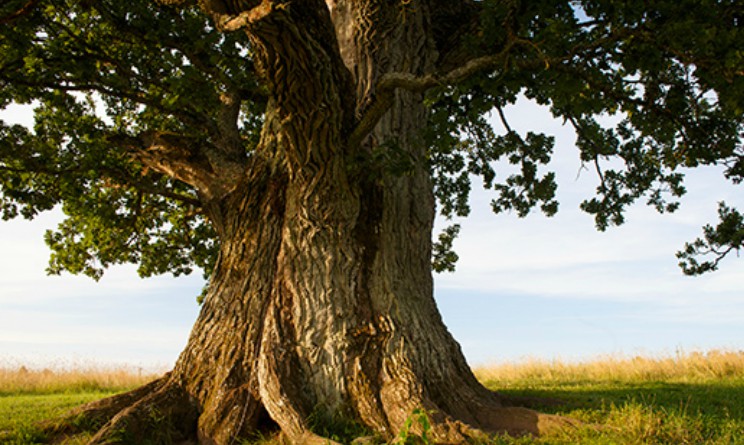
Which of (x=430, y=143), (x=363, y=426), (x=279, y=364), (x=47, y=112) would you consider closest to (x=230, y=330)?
(x=279, y=364)

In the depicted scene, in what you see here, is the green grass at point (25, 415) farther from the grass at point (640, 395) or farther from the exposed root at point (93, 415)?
the grass at point (640, 395)

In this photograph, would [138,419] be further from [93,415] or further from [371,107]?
[371,107]

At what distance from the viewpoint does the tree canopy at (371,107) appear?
6383mm

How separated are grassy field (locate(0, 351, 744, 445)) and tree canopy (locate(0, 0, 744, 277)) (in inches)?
119

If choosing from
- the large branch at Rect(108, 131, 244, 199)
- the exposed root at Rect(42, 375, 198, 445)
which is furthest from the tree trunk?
the large branch at Rect(108, 131, 244, 199)

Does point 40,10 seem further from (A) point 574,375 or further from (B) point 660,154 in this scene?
(A) point 574,375

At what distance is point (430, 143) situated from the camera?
7531 millimetres

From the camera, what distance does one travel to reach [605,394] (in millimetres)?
10203

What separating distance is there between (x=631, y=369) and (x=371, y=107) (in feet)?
37.6

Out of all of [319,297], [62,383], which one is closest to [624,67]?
[319,297]

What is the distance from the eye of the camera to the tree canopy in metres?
6.38

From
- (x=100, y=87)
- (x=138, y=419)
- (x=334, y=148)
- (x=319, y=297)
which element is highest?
(x=100, y=87)

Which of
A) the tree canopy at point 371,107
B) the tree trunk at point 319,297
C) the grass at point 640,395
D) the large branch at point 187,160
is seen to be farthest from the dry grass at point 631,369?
the large branch at point 187,160

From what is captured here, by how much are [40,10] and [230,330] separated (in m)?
6.91
